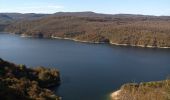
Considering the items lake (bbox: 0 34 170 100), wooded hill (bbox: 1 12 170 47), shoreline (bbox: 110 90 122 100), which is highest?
shoreline (bbox: 110 90 122 100)

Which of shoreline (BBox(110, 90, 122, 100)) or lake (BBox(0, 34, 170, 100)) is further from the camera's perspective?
lake (BBox(0, 34, 170, 100))

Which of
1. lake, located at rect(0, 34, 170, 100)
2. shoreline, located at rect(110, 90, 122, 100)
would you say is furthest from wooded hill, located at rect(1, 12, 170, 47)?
shoreline, located at rect(110, 90, 122, 100)

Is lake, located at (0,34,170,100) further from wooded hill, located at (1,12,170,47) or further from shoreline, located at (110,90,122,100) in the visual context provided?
wooded hill, located at (1,12,170,47)

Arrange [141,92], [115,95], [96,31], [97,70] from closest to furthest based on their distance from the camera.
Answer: [141,92] < [115,95] < [97,70] < [96,31]

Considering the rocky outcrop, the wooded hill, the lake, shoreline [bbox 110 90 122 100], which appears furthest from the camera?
the wooded hill

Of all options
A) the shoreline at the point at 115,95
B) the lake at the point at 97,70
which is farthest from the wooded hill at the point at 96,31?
the shoreline at the point at 115,95

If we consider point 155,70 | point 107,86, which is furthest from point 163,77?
point 107,86

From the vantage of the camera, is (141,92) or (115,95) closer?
(141,92)

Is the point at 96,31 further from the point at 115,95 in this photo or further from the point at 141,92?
the point at 141,92

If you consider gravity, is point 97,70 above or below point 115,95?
below

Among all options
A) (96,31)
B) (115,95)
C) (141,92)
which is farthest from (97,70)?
(96,31)

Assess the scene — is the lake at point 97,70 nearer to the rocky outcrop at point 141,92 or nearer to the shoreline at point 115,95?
the shoreline at point 115,95
